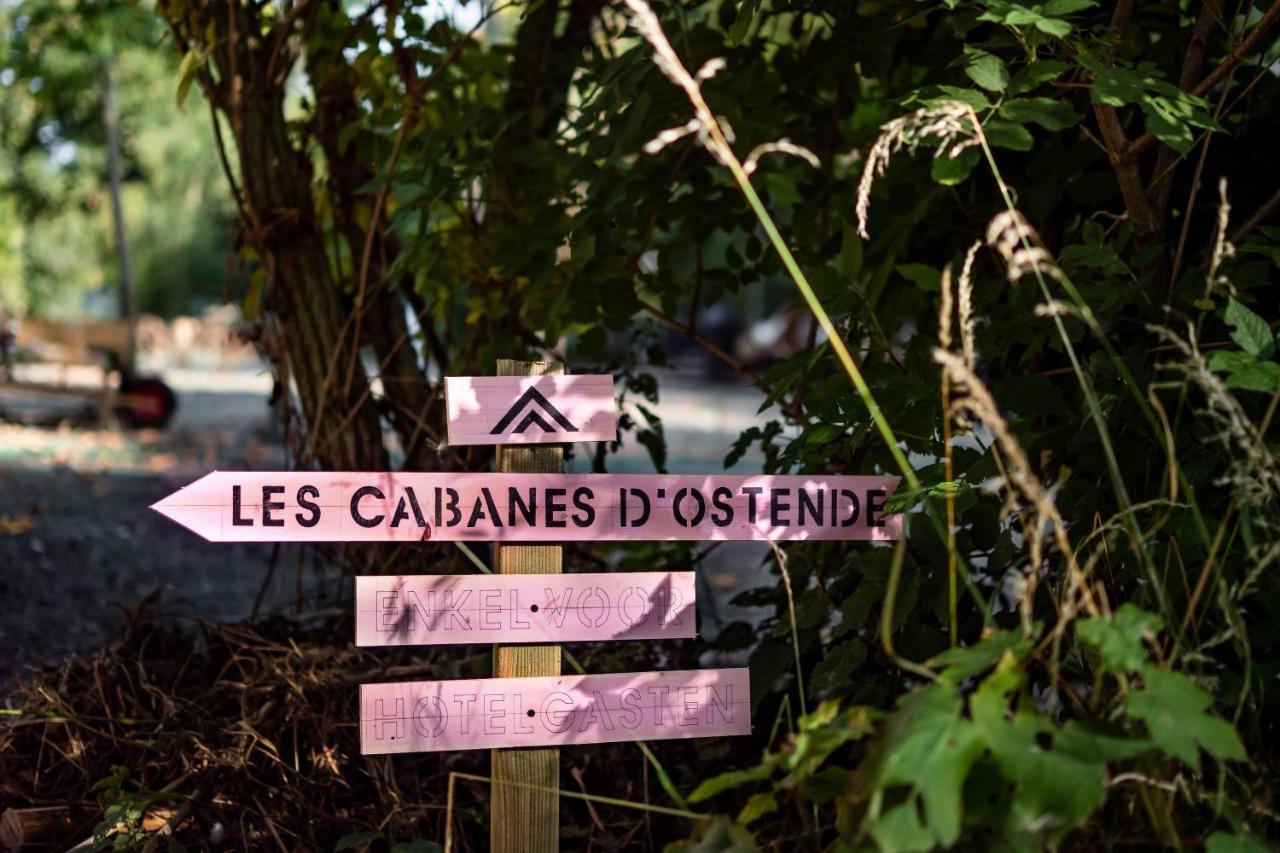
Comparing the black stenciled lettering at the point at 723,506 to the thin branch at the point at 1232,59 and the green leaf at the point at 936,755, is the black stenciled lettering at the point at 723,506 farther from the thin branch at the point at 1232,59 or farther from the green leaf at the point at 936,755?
the thin branch at the point at 1232,59

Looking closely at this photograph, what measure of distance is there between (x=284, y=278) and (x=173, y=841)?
1.92 metres

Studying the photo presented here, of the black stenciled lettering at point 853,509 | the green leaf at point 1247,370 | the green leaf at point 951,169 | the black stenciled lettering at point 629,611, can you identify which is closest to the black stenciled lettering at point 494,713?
the black stenciled lettering at point 629,611

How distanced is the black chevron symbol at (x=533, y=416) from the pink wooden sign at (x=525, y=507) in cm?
10

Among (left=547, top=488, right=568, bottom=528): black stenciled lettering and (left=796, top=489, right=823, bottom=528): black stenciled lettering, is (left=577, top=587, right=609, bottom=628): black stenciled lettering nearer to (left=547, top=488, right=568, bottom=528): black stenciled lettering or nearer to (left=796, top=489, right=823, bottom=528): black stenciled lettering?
(left=547, top=488, right=568, bottom=528): black stenciled lettering

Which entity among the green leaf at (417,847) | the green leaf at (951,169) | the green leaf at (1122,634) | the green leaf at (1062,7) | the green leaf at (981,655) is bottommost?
the green leaf at (417,847)

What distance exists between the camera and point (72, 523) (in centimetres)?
629

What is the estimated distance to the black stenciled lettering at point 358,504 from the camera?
2301 millimetres

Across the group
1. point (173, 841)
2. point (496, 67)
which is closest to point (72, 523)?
point (496, 67)

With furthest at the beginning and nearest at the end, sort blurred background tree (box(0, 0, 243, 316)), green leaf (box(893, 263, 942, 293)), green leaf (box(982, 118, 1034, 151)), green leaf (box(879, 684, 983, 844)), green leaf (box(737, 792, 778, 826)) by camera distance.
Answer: blurred background tree (box(0, 0, 243, 316))
green leaf (box(893, 263, 942, 293))
green leaf (box(982, 118, 1034, 151))
green leaf (box(737, 792, 778, 826))
green leaf (box(879, 684, 983, 844))

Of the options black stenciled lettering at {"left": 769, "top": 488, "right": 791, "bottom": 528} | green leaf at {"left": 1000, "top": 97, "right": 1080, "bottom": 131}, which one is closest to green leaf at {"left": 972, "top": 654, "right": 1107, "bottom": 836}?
black stenciled lettering at {"left": 769, "top": 488, "right": 791, "bottom": 528}

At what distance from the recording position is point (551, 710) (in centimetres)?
234

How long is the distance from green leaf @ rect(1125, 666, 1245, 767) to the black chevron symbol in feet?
3.71

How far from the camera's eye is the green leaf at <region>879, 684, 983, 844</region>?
1.49 meters

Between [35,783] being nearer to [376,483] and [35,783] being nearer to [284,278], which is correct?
[376,483]
